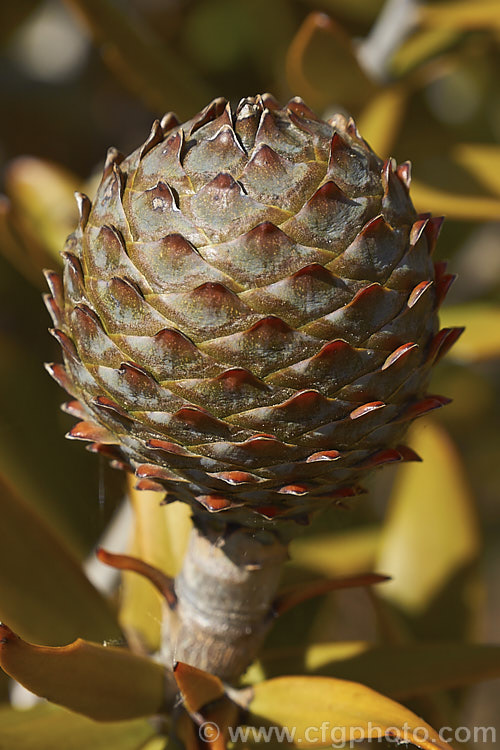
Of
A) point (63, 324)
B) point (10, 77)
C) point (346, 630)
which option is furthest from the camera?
point (346, 630)

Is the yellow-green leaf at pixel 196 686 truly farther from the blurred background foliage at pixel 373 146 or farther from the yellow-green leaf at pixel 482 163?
the yellow-green leaf at pixel 482 163

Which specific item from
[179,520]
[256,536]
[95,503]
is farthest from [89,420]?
[95,503]

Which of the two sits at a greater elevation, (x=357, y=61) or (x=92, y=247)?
(x=357, y=61)

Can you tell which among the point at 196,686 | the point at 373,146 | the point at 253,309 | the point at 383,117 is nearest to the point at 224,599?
the point at 196,686

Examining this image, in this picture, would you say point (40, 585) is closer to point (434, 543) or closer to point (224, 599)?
point (224, 599)

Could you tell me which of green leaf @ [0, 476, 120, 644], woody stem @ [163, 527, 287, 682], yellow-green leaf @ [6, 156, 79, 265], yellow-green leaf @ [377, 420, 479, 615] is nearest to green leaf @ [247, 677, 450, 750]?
woody stem @ [163, 527, 287, 682]

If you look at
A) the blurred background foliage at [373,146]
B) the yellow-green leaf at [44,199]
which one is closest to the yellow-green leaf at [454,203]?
the blurred background foliage at [373,146]

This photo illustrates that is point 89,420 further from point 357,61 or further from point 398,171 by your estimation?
point 357,61

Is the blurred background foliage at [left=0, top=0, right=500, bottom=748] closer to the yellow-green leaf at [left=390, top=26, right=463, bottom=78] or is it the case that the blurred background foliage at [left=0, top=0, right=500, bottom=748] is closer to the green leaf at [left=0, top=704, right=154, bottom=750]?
the yellow-green leaf at [left=390, top=26, right=463, bottom=78]
